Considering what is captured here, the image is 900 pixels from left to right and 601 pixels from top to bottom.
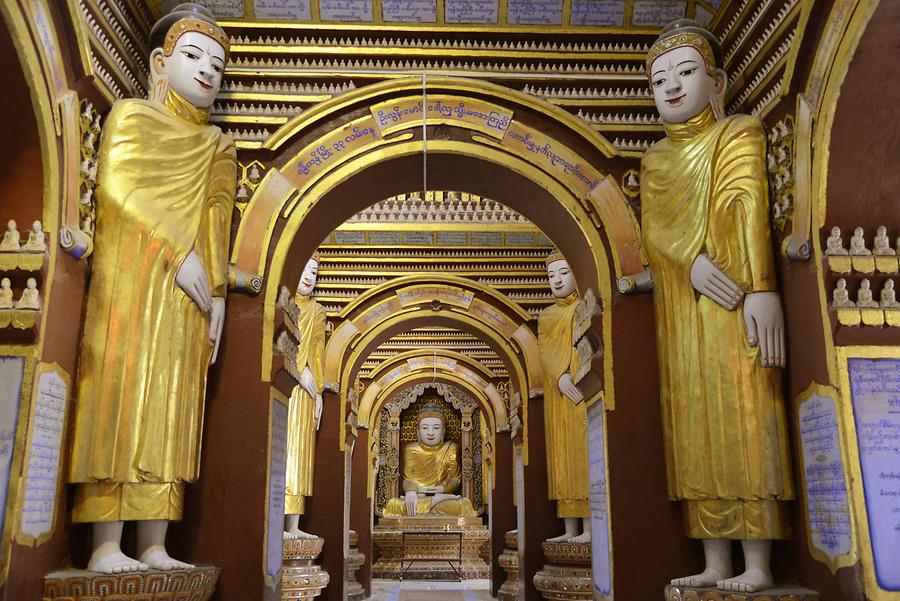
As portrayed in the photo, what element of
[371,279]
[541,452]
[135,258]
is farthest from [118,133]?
[541,452]

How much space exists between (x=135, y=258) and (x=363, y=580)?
27.4 ft

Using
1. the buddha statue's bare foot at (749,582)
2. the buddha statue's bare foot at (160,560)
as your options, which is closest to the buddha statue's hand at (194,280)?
the buddha statue's bare foot at (160,560)

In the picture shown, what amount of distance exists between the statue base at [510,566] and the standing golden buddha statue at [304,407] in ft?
10.0

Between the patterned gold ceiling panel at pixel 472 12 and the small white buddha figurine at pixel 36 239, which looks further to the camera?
the patterned gold ceiling panel at pixel 472 12

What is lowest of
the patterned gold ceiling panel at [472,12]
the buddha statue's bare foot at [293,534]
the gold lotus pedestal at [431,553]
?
the gold lotus pedestal at [431,553]

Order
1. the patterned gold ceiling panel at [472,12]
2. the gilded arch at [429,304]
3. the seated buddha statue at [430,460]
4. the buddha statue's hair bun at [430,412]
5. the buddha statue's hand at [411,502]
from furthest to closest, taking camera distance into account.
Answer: the buddha statue's hair bun at [430,412]
the seated buddha statue at [430,460]
the buddha statue's hand at [411,502]
the gilded arch at [429,304]
the patterned gold ceiling panel at [472,12]

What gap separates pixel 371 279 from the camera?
9289mm

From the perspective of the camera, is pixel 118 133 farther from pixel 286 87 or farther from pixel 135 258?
pixel 286 87

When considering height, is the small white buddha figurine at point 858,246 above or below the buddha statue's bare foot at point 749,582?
above

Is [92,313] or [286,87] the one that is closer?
[92,313]

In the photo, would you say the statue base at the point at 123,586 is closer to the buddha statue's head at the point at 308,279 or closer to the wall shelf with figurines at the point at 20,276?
the wall shelf with figurines at the point at 20,276

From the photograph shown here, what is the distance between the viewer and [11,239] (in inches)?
153

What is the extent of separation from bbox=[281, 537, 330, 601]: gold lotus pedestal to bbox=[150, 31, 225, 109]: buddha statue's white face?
4.41 meters

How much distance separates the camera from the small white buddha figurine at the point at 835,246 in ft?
13.3
